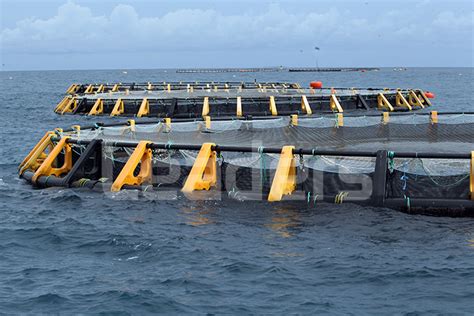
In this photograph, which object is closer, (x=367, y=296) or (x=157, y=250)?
(x=367, y=296)

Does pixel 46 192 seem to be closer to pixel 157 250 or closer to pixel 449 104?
pixel 157 250

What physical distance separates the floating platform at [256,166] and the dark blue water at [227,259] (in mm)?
527

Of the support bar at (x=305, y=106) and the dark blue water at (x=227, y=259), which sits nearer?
the dark blue water at (x=227, y=259)

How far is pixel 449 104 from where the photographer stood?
76938 mm

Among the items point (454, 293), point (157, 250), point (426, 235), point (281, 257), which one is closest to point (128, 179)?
point (157, 250)

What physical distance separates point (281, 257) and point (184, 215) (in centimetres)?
441

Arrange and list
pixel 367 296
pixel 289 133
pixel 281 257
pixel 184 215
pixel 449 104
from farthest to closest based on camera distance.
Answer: pixel 449 104 < pixel 289 133 < pixel 184 215 < pixel 281 257 < pixel 367 296

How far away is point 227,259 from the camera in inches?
543

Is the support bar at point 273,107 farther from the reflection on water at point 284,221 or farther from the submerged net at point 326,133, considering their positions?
the reflection on water at point 284,221

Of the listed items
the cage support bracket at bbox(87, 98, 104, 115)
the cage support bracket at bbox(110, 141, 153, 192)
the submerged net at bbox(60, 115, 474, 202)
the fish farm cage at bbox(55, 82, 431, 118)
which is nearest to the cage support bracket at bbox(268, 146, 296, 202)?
the submerged net at bbox(60, 115, 474, 202)

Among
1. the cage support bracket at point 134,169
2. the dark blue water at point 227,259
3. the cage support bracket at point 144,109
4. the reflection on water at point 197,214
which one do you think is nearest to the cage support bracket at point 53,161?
the dark blue water at point 227,259

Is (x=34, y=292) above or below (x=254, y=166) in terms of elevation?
below

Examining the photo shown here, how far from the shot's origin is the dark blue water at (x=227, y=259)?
1158cm

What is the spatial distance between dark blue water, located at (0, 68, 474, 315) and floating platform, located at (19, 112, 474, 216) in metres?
0.53
